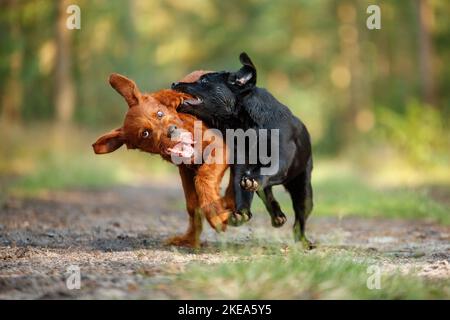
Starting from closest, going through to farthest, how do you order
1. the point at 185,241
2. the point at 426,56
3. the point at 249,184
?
the point at 249,184 → the point at 185,241 → the point at 426,56

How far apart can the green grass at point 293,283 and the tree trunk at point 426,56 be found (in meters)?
16.9

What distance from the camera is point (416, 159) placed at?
16000mm

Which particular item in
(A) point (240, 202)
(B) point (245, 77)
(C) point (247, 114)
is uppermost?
(B) point (245, 77)

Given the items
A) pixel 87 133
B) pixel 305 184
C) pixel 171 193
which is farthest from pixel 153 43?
pixel 305 184

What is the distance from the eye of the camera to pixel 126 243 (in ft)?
21.1

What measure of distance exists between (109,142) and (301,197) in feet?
5.87

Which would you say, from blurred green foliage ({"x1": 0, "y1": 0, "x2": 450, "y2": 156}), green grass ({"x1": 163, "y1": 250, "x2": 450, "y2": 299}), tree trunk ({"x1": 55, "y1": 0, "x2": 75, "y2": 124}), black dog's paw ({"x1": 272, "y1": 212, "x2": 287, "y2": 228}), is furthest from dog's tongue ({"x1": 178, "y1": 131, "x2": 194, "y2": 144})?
blurred green foliage ({"x1": 0, "y1": 0, "x2": 450, "y2": 156})

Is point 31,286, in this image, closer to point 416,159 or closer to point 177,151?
point 177,151

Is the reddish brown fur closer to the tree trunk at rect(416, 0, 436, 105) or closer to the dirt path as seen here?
the dirt path

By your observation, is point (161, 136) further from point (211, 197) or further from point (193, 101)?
point (211, 197)

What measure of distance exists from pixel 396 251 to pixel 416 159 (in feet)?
33.1

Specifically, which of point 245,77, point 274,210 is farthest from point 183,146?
point 274,210

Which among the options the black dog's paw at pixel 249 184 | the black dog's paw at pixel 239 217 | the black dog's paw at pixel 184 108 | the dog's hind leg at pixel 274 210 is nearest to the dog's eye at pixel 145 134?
the black dog's paw at pixel 184 108

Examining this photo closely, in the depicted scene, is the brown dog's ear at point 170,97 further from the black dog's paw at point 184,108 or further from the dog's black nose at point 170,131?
the dog's black nose at point 170,131
